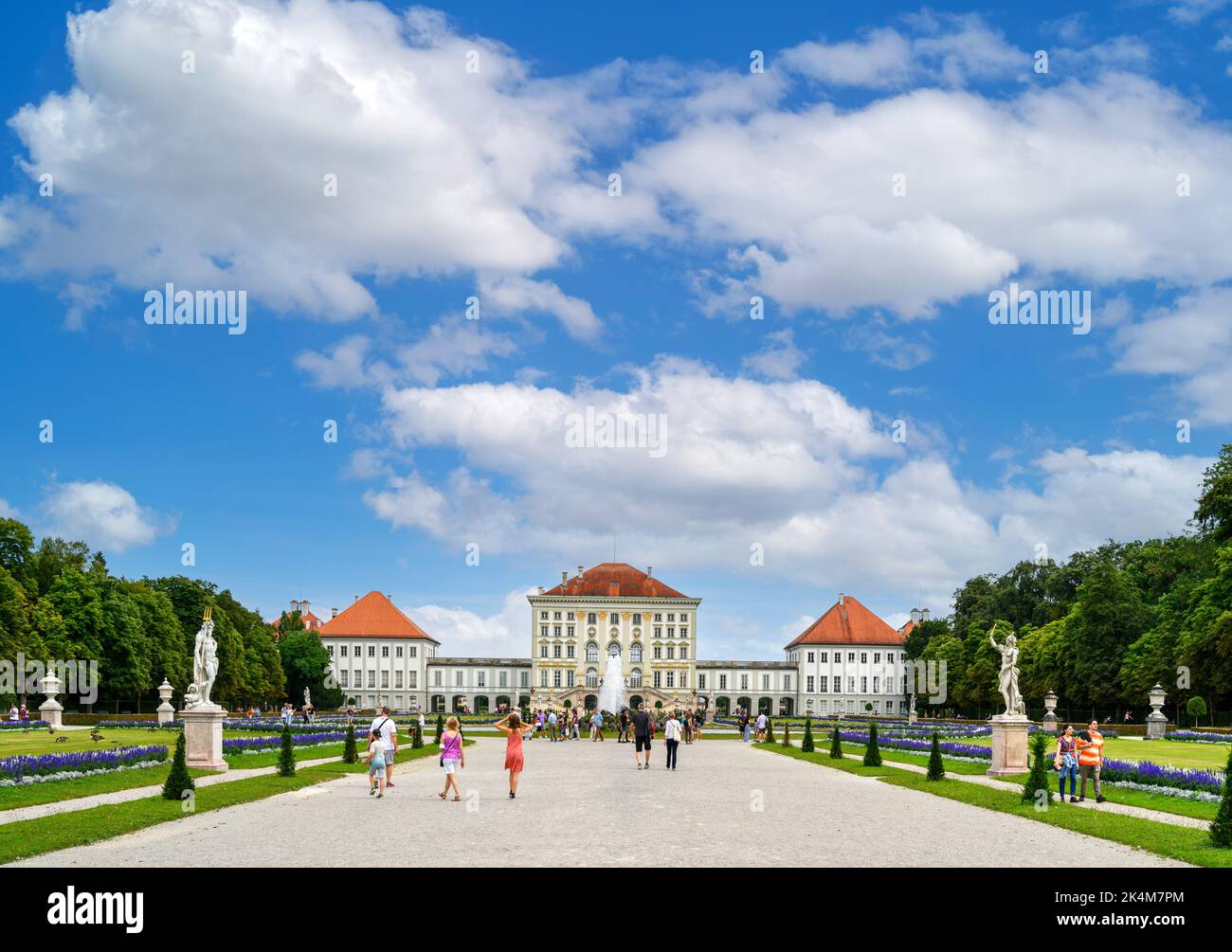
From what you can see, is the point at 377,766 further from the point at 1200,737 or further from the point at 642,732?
the point at 1200,737

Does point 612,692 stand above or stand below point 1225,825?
below

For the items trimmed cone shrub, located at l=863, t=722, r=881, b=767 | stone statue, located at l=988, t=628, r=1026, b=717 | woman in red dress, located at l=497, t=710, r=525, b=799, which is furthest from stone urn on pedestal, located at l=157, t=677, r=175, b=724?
stone statue, located at l=988, t=628, r=1026, b=717

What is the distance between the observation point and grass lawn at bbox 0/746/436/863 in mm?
14133

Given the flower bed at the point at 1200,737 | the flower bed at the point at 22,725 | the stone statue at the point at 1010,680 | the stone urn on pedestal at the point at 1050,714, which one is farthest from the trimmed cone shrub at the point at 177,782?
the stone urn on pedestal at the point at 1050,714

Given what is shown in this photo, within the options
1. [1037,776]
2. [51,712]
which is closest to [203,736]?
[1037,776]

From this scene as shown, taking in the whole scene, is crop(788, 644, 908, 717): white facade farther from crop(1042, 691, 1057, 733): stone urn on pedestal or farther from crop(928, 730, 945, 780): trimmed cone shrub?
crop(928, 730, 945, 780): trimmed cone shrub

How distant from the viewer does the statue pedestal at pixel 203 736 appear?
2673 cm

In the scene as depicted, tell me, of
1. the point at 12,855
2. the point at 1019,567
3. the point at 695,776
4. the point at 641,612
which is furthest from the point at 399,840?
the point at 641,612

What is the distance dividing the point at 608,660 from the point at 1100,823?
4664 inches

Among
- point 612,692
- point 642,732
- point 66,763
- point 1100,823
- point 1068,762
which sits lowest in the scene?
point 612,692

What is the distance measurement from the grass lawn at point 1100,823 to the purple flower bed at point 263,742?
50.7ft

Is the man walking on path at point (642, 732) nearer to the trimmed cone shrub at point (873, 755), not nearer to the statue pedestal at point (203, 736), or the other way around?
the trimmed cone shrub at point (873, 755)

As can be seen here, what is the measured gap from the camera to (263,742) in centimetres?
3619
